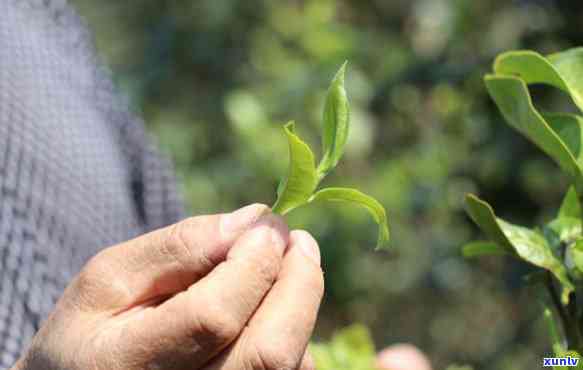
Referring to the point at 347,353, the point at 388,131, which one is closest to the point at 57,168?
the point at 347,353

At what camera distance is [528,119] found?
468mm

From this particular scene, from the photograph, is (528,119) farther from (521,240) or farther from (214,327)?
(214,327)

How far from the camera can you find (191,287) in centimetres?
42

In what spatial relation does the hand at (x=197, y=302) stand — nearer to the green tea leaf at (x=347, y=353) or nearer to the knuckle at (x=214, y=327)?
the knuckle at (x=214, y=327)

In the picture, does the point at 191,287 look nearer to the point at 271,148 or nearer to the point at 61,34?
the point at 61,34

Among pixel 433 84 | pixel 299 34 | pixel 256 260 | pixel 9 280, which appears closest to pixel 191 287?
pixel 256 260

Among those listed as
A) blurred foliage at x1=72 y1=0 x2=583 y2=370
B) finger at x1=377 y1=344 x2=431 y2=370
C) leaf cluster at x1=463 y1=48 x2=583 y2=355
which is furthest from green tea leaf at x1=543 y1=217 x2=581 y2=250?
blurred foliage at x1=72 y1=0 x2=583 y2=370

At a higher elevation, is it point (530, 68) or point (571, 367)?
point (530, 68)

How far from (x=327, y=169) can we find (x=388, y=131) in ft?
5.20

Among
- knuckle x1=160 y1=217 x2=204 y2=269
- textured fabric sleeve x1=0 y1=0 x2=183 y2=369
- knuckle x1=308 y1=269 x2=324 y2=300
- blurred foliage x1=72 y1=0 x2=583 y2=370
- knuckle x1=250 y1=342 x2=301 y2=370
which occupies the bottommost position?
blurred foliage x1=72 y1=0 x2=583 y2=370

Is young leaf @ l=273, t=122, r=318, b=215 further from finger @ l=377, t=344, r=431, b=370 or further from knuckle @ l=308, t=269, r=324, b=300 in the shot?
finger @ l=377, t=344, r=431, b=370

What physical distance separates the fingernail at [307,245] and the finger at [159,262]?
0.08ft

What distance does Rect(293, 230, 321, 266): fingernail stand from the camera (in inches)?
17.5

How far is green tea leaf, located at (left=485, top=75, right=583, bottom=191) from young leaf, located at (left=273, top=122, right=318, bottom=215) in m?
0.12
